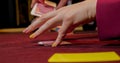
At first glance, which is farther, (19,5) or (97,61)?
(19,5)

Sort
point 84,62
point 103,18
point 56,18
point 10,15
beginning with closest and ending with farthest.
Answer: point 84,62
point 103,18
point 56,18
point 10,15

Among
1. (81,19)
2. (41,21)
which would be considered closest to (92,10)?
(81,19)

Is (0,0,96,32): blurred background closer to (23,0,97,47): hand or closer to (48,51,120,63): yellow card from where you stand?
(23,0,97,47): hand

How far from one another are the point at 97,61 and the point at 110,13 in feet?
0.77

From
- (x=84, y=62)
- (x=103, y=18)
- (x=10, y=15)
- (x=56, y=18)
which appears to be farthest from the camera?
(x=10, y=15)

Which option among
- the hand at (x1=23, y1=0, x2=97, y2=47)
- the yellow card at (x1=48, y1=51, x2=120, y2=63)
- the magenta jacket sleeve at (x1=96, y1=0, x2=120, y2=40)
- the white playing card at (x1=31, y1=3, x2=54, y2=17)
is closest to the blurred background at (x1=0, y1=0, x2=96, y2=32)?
the white playing card at (x1=31, y1=3, x2=54, y2=17)

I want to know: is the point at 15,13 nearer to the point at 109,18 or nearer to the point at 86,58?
the point at 109,18

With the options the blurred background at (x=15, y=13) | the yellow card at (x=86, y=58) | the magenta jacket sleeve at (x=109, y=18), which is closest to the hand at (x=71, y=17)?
the magenta jacket sleeve at (x=109, y=18)

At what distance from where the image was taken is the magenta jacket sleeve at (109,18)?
695 millimetres

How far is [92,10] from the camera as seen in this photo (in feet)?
2.41

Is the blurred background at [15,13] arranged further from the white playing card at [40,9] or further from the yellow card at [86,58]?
the yellow card at [86,58]

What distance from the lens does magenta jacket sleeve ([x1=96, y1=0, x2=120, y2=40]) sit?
2.28 ft

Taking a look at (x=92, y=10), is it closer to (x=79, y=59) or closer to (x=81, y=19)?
(x=81, y=19)

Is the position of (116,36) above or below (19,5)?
above
